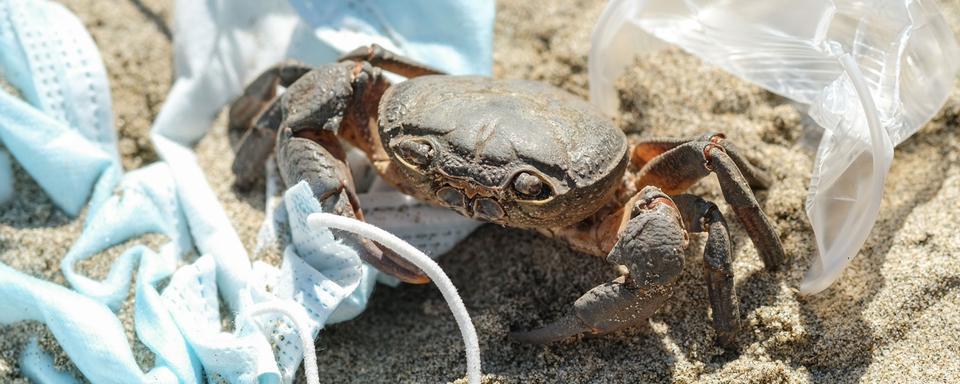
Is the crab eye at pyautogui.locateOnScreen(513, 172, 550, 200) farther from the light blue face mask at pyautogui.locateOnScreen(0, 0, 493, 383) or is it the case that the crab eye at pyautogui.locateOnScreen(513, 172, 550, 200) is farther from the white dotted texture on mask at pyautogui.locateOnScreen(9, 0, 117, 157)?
the white dotted texture on mask at pyautogui.locateOnScreen(9, 0, 117, 157)

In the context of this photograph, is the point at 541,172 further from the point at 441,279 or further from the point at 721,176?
the point at 721,176

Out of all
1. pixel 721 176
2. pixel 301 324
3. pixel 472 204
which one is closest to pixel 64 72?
pixel 301 324

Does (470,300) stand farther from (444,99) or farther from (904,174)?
(904,174)

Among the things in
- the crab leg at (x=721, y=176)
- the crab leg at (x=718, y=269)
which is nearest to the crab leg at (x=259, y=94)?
the crab leg at (x=721, y=176)

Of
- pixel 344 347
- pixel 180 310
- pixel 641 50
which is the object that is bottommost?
pixel 344 347

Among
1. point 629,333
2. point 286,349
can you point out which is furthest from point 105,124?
point 629,333
